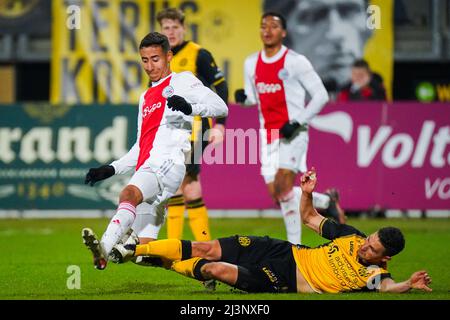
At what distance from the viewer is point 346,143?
16969mm

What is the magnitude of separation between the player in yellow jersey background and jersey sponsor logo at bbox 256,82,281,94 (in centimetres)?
337

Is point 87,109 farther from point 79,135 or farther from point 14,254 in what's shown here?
point 14,254

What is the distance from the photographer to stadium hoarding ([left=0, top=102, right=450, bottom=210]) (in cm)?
1680

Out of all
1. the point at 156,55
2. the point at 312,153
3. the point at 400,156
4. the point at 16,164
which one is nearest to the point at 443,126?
the point at 400,156

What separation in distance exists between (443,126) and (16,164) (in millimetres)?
6625

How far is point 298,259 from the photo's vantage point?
328 inches

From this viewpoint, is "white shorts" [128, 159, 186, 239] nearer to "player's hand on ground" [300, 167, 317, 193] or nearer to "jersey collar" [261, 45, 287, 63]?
"player's hand on ground" [300, 167, 317, 193]

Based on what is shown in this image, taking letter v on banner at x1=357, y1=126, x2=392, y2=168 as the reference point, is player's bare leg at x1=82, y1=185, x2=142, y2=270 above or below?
below

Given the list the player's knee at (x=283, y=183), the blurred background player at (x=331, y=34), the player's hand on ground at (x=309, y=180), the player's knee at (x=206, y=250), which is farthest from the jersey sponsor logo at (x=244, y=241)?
the blurred background player at (x=331, y=34)

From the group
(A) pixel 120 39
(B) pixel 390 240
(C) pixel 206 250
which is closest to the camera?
(B) pixel 390 240

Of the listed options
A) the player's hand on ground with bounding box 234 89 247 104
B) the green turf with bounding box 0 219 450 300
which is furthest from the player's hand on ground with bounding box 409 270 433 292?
the player's hand on ground with bounding box 234 89 247 104

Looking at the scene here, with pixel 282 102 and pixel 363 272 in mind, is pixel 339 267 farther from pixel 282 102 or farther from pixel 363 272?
pixel 282 102

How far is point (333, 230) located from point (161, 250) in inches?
52.7

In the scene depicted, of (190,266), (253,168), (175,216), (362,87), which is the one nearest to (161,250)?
(190,266)
